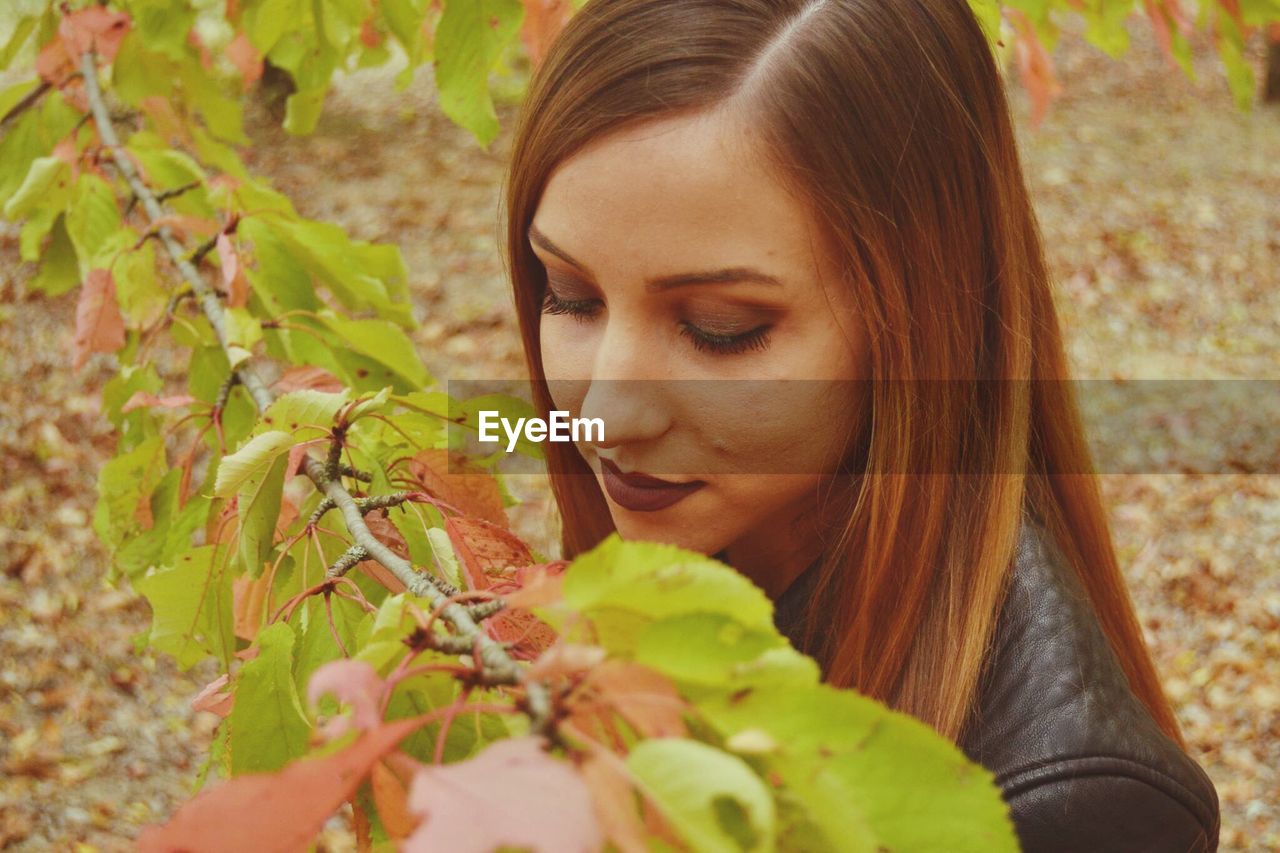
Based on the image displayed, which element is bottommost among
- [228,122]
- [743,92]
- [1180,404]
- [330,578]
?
[1180,404]

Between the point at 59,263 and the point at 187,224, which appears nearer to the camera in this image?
the point at 187,224

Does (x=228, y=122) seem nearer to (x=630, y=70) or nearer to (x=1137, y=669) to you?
(x=630, y=70)

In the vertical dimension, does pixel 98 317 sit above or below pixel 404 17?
below

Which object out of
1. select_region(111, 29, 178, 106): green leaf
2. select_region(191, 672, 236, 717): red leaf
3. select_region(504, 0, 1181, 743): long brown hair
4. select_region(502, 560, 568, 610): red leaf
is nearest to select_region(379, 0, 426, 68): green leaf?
select_region(504, 0, 1181, 743): long brown hair

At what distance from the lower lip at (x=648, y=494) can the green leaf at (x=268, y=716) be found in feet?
1.10

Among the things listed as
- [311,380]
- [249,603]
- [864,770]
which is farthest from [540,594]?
[311,380]

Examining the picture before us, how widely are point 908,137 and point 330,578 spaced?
23.8 inches

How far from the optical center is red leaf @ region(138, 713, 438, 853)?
0.43m

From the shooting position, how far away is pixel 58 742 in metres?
2.85

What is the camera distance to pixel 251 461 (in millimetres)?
851

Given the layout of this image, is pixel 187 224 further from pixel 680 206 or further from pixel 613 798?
pixel 613 798

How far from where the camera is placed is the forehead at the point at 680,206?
833mm

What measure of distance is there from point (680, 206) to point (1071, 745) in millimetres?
538

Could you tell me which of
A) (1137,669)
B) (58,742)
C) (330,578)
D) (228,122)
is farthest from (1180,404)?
(330,578)
